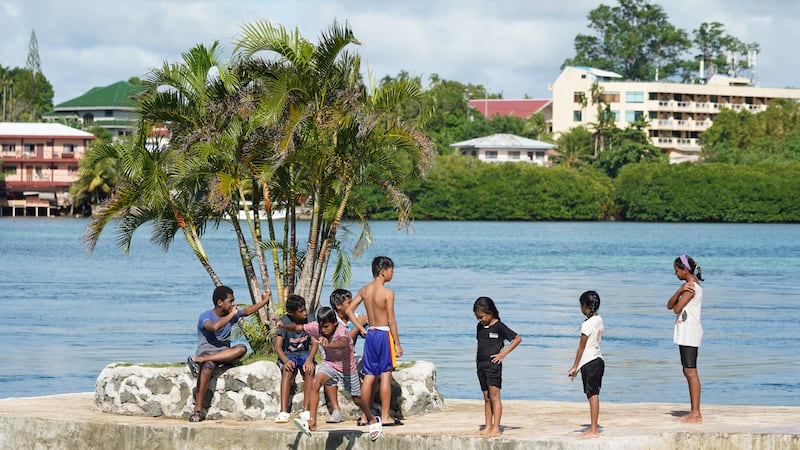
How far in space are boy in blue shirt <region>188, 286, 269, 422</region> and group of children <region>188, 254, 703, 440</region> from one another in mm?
11

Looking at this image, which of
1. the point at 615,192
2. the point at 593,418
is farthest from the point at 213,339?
the point at 615,192

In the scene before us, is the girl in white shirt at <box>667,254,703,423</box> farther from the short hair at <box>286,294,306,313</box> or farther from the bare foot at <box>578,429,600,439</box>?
the short hair at <box>286,294,306,313</box>

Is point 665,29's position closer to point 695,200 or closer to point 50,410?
point 695,200

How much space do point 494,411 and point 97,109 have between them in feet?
451

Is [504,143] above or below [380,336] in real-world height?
above

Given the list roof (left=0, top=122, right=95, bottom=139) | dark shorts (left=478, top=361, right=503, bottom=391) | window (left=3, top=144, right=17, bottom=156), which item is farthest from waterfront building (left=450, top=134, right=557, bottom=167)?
dark shorts (left=478, top=361, right=503, bottom=391)

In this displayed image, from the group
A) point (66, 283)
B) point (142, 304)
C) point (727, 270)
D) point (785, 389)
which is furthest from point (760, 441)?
point (727, 270)

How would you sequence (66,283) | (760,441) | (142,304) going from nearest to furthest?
(760,441)
(142,304)
(66,283)

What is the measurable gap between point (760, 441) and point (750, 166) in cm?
11233

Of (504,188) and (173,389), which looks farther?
(504,188)

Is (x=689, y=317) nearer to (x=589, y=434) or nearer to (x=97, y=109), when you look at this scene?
(x=589, y=434)

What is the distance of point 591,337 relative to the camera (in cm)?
1352

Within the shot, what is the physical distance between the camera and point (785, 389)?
81.8 feet

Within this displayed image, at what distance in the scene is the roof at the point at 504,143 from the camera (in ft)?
423
